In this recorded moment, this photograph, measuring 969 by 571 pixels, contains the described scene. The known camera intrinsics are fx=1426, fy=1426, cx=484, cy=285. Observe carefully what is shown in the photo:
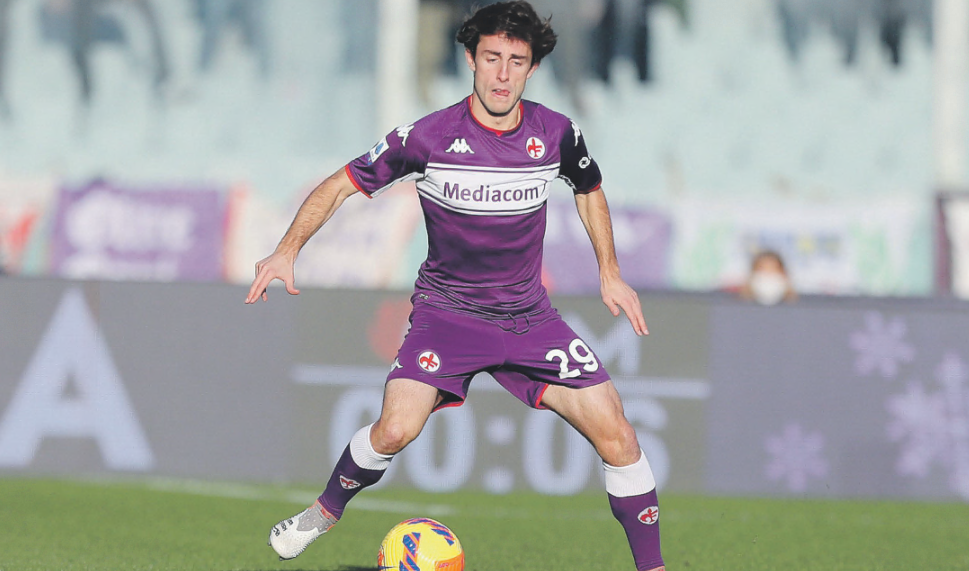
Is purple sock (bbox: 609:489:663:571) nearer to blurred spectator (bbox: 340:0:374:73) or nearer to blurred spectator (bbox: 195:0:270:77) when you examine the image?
blurred spectator (bbox: 340:0:374:73)

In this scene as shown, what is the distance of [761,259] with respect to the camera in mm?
11195

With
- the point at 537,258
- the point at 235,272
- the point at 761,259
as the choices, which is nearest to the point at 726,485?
the point at 761,259

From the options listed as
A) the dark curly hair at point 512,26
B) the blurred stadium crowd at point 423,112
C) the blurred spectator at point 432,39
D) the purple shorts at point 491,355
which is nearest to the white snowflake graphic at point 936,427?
the blurred stadium crowd at point 423,112

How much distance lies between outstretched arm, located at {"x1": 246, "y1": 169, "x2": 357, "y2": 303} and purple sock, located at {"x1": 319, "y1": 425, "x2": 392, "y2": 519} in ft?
2.51

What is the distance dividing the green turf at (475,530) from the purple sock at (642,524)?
911 millimetres

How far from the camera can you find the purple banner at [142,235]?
1400 cm

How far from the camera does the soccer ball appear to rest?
5840 mm

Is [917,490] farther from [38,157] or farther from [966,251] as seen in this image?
[38,157]

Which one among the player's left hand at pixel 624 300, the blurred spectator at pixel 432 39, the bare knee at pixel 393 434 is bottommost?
the bare knee at pixel 393 434

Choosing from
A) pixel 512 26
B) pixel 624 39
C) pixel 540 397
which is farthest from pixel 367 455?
pixel 624 39

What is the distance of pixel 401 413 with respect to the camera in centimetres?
581

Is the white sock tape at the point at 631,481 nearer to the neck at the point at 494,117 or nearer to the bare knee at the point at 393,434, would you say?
the bare knee at the point at 393,434

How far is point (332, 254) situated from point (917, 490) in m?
6.12

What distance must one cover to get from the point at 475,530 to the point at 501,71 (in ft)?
10.7
